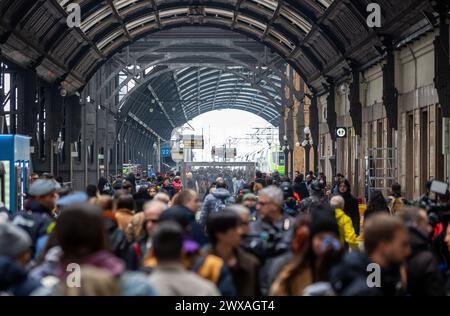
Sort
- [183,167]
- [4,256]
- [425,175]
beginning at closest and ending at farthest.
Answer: [4,256], [425,175], [183,167]

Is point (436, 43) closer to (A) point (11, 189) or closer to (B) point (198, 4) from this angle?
(A) point (11, 189)

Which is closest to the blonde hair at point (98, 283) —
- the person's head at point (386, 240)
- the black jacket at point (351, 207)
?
the person's head at point (386, 240)

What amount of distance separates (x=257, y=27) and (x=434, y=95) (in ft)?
70.4

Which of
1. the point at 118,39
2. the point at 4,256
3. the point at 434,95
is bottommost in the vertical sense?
the point at 4,256

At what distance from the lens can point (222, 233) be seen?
909 cm

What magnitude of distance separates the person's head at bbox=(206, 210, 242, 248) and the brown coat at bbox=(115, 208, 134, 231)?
4314 millimetres

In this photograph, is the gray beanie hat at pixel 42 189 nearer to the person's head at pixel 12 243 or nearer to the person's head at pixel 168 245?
the person's head at pixel 12 243

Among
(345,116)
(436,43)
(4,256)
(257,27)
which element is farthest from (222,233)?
(257,27)

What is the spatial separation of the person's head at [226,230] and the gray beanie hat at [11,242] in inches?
66.9

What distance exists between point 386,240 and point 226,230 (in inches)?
67.0

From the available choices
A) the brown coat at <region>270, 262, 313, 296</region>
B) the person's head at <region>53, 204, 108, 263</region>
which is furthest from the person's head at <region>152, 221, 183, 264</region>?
the brown coat at <region>270, 262, 313, 296</region>

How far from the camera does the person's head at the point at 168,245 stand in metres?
7.64

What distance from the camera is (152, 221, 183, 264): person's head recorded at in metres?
7.64

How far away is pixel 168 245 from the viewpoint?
25.1ft
